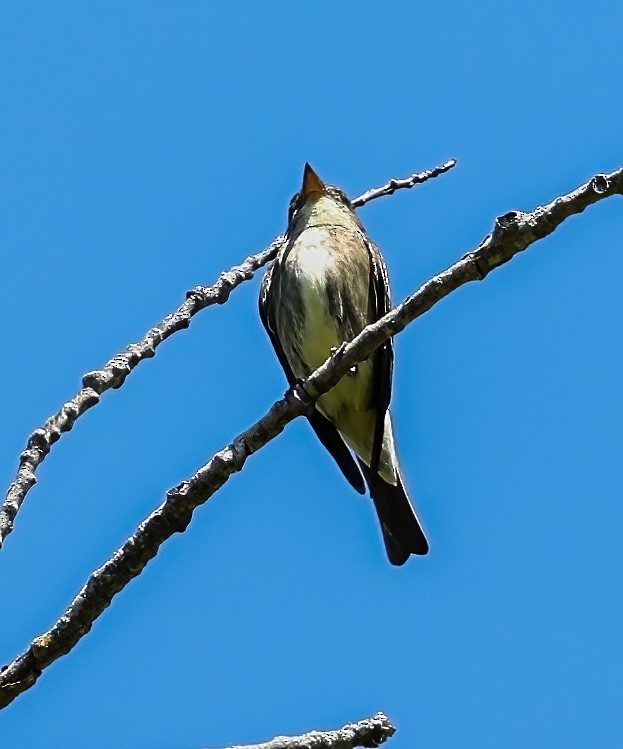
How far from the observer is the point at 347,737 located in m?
2.40

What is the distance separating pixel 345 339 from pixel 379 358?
8.9 inches

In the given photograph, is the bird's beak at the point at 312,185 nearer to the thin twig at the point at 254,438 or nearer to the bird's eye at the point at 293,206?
the bird's eye at the point at 293,206

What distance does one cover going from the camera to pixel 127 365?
10.9 ft

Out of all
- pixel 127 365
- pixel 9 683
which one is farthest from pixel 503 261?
pixel 9 683

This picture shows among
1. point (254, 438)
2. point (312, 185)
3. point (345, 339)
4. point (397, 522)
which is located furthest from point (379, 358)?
point (254, 438)

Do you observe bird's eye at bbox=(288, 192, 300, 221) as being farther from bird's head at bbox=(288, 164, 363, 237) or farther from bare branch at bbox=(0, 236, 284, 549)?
bare branch at bbox=(0, 236, 284, 549)

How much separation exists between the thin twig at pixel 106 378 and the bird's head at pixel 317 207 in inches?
103

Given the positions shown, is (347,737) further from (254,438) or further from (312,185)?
(312,185)

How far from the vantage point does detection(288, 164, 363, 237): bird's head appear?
6.85 metres

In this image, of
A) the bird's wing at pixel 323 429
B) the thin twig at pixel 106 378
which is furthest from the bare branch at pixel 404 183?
the bird's wing at pixel 323 429

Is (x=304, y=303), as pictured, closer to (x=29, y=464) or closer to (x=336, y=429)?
(x=336, y=429)

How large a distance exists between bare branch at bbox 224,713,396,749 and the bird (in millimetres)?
3858

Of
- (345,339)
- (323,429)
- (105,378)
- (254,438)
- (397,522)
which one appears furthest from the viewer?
(323,429)

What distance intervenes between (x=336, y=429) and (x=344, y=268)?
35.6 inches
